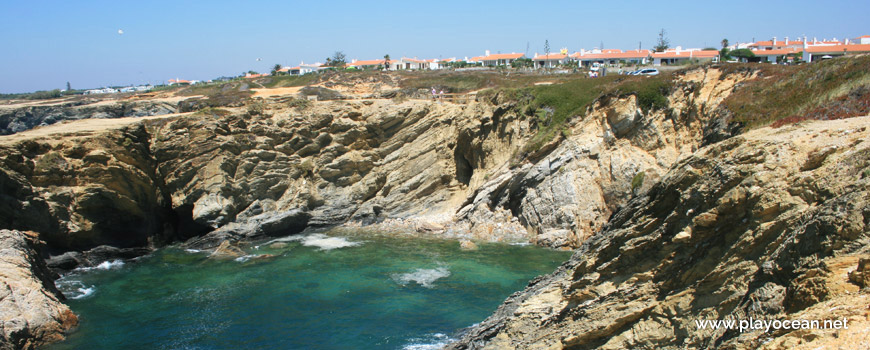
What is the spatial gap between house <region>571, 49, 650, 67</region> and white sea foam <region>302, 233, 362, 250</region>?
60109mm

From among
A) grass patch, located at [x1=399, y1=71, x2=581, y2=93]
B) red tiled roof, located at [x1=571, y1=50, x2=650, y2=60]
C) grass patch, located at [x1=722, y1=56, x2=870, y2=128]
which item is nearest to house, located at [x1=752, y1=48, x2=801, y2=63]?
red tiled roof, located at [x1=571, y1=50, x2=650, y2=60]

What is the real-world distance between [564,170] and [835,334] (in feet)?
83.4

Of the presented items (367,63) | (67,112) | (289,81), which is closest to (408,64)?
(367,63)

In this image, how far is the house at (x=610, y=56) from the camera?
263 feet

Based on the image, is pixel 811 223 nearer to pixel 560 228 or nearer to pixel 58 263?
pixel 560 228

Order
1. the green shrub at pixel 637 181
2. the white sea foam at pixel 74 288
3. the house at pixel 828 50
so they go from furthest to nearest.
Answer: the house at pixel 828 50
the green shrub at pixel 637 181
the white sea foam at pixel 74 288

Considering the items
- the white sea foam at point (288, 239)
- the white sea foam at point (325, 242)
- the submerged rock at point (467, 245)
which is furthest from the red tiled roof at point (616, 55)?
the white sea foam at point (288, 239)

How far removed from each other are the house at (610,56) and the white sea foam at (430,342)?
69315mm

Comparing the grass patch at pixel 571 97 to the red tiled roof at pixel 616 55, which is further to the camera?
the red tiled roof at pixel 616 55

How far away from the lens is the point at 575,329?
12.0 m

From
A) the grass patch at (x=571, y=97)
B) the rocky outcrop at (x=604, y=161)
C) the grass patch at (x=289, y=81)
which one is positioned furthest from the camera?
the grass patch at (x=289, y=81)

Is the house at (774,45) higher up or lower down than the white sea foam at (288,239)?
higher up

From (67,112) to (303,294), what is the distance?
49.4 m

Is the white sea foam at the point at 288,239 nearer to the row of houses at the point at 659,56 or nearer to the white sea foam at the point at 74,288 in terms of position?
the white sea foam at the point at 74,288
